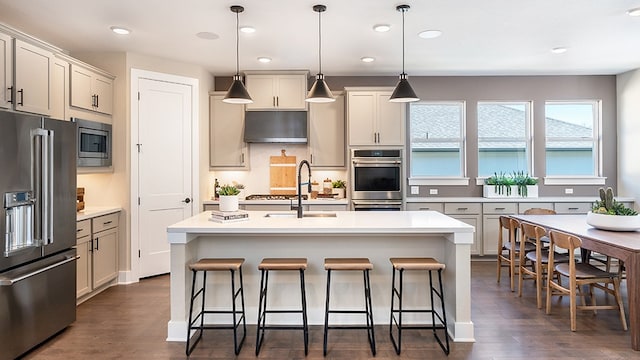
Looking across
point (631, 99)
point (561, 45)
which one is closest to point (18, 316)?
point (561, 45)

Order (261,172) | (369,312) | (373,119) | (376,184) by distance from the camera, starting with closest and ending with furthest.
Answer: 1. (369,312)
2. (376,184)
3. (373,119)
4. (261,172)

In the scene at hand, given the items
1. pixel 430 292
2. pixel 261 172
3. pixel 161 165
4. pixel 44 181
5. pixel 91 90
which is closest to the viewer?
pixel 44 181

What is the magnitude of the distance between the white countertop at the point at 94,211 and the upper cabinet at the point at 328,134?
2.61m

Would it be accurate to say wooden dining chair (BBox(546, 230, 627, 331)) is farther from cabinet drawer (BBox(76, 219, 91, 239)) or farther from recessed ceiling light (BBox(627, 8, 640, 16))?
cabinet drawer (BBox(76, 219, 91, 239))

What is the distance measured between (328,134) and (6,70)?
12.0ft

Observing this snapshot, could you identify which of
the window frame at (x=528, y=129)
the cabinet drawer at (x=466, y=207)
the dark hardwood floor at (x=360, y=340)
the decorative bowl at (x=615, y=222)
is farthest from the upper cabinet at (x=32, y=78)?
the window frame at (x=528, y=129)

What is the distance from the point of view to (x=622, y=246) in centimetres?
294

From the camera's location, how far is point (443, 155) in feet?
19.9

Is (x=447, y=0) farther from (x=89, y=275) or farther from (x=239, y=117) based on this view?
(x=89, y=275)

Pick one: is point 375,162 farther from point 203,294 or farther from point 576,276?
point 203,294

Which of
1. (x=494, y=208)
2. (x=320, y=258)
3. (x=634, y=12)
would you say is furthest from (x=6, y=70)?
(x=494, y=208)

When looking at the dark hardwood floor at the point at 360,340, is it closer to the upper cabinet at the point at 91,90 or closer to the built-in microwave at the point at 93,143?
the built-in microwave at the point at 93,143

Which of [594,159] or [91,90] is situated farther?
[594,159]

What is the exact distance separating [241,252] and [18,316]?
1.56m
